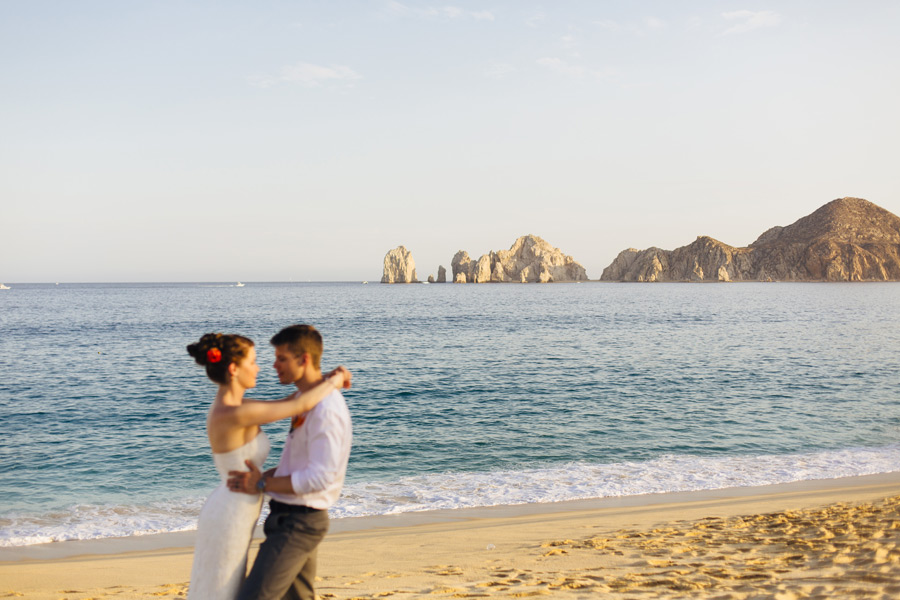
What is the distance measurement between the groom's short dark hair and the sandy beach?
3881 millimetres

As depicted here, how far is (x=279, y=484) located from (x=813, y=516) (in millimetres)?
9103

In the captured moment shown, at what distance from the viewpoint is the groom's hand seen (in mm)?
3233

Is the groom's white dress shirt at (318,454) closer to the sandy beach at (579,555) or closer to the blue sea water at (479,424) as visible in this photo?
the sandy beach at (579,555)

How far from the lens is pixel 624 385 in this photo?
83.8 ft

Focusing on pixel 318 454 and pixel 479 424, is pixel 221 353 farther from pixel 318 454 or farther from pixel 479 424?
pixel 479 424

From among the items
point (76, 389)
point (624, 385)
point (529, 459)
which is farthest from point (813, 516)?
point (76, 389)

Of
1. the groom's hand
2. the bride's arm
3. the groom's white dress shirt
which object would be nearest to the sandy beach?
the groom's white dress shirt

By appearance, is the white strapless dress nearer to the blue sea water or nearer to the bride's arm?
the bride's arm

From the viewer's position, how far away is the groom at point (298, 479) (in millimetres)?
3262

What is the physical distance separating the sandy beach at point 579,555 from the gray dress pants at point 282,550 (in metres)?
3.18

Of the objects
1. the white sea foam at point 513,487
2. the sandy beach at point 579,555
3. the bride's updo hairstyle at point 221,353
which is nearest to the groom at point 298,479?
the bride's updo hairstyle at point 221,353

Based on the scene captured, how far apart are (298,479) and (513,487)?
399 inches

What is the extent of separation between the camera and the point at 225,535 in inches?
130

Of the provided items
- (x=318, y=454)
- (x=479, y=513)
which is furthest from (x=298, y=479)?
(x=479, y=513)
